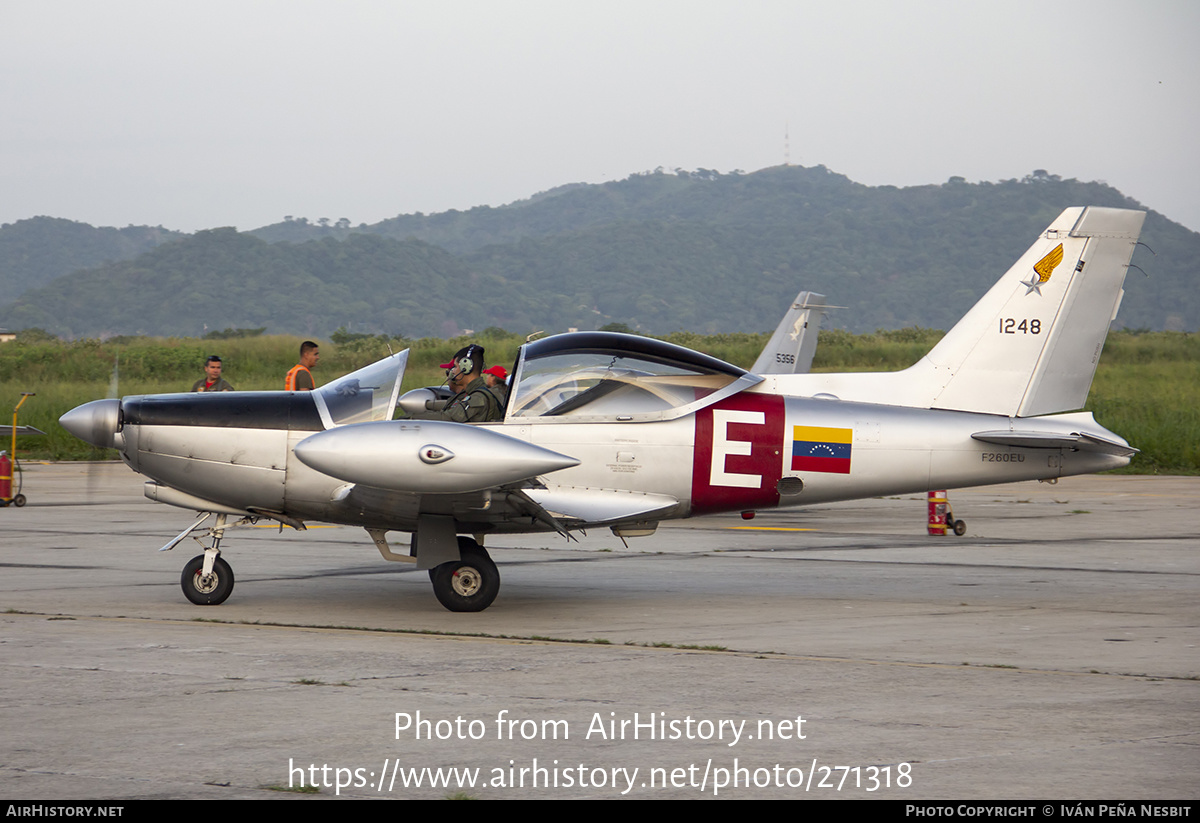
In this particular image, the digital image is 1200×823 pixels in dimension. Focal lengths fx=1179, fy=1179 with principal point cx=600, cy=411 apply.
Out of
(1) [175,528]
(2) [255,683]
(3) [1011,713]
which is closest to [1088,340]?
(3) [1011,713]

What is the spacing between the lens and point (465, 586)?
28.9 feet

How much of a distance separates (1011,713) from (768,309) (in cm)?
19549

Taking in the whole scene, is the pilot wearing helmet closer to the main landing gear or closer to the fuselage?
the fuselage

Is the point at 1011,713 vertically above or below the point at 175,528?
above

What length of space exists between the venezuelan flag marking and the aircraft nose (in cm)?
517

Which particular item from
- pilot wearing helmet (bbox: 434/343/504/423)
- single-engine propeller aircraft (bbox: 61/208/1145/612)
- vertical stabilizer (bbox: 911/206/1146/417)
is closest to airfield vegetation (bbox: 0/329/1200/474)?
vertical stabilizer (bbox: 911/206/1146/417)

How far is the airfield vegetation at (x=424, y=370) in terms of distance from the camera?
27531 mm

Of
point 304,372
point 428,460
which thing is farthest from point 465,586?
point 304,372

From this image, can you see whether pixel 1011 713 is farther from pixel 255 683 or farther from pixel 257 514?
pixel 257 514

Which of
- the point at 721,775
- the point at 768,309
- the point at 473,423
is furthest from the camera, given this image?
the point at 768,309

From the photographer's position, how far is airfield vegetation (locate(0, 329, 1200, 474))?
27.5 meters

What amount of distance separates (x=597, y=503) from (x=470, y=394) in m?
1.30

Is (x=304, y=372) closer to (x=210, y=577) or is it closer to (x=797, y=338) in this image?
(x=210, y=577)

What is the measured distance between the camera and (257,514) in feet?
29.8
